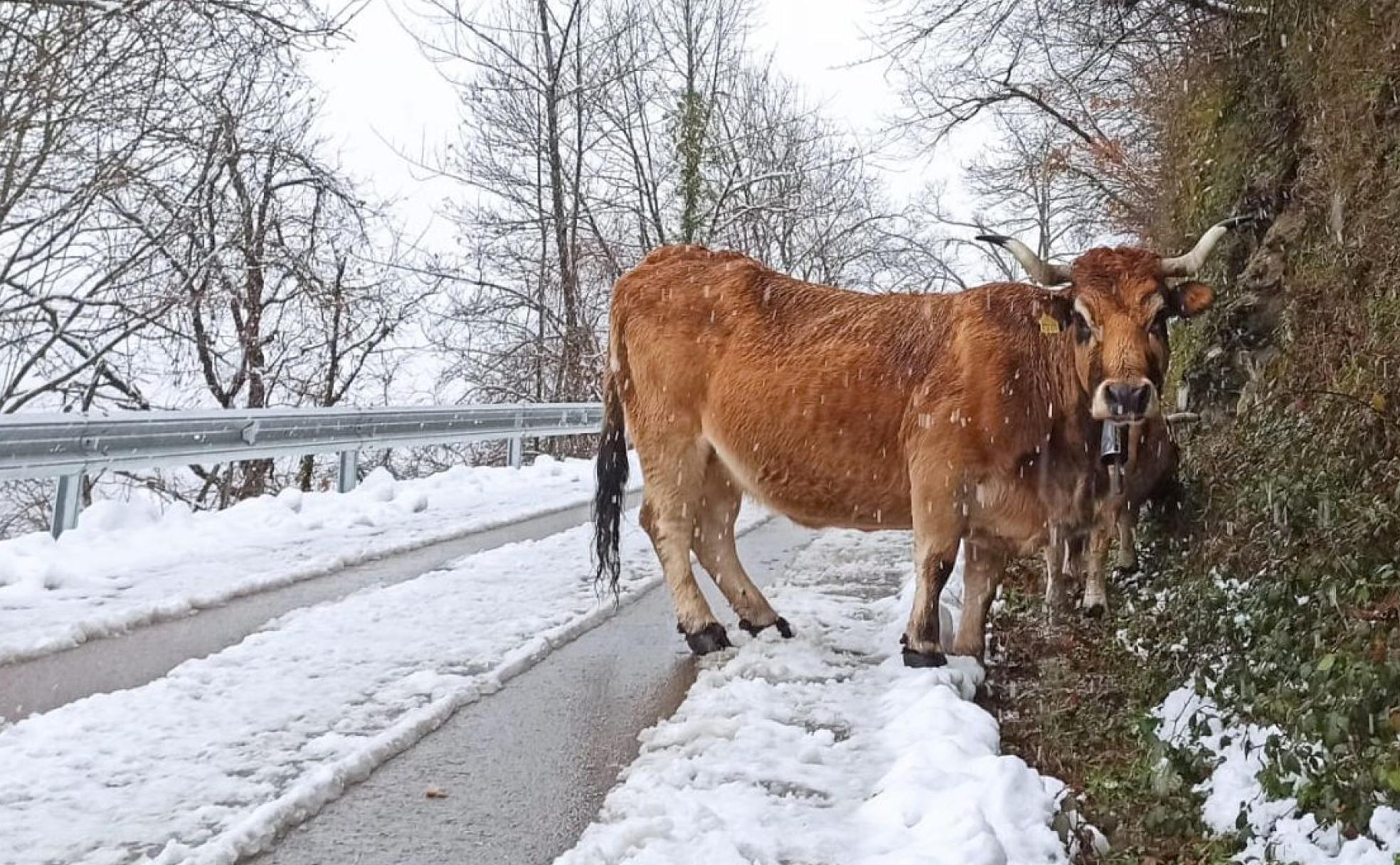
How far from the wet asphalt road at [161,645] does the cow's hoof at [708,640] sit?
231cm

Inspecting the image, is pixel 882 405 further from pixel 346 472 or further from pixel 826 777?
pixel 346 472

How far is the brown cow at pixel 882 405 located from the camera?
16.8 ft

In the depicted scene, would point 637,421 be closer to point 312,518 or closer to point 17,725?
point 17,725

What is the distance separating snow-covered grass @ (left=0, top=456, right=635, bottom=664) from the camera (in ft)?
19.5

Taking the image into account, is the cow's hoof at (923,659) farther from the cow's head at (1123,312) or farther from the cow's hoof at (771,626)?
the cow's head at (1123,312)

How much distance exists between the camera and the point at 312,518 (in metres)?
9.89

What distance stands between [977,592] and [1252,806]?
229cm

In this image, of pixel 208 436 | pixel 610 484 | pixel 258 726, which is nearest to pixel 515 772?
pixel 258 726

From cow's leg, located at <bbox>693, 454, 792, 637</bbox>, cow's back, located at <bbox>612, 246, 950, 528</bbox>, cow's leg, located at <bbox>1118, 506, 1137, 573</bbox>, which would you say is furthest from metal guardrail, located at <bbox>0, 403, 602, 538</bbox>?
cow's leg, located at <bbox>1118, 506, 1137, 573</bbox>

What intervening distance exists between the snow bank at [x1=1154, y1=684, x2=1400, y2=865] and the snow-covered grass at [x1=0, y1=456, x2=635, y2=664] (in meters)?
4.99

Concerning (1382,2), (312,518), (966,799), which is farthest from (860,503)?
(312,518)

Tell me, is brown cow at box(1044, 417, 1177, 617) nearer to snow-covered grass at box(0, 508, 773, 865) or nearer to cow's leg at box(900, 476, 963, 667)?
cow's leg at box(900, 476, 963, 667)

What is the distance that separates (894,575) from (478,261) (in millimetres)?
21122

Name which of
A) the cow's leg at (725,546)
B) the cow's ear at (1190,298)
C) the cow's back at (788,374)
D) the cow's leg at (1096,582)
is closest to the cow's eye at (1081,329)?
the cow's ear at (1190,298)
